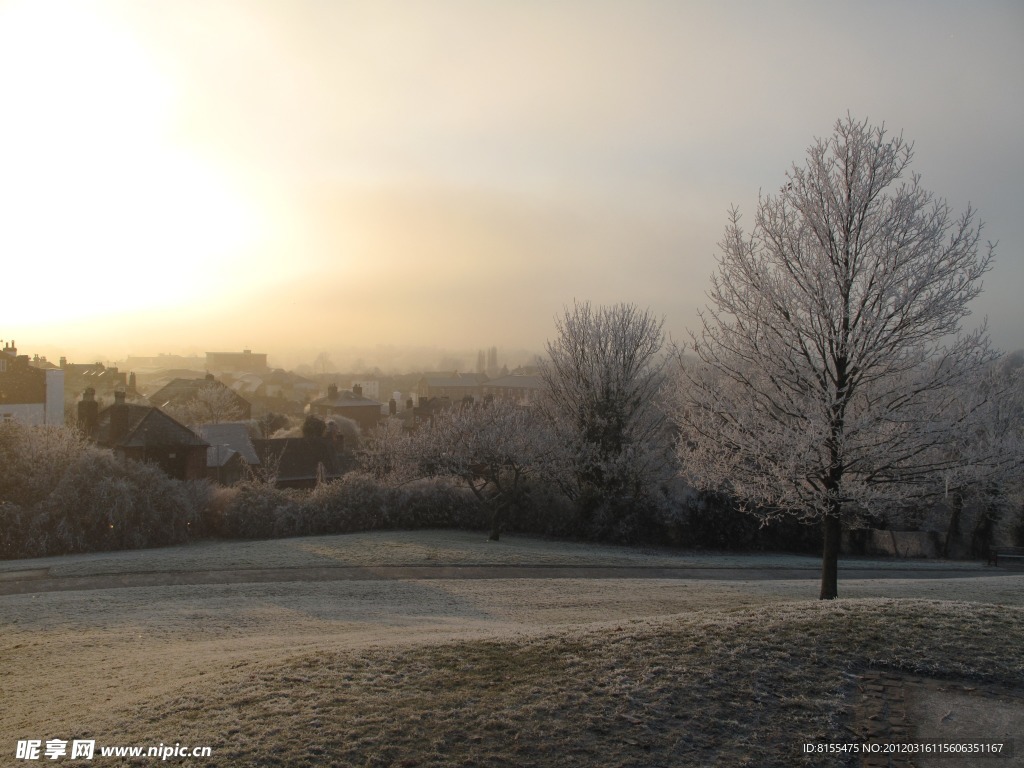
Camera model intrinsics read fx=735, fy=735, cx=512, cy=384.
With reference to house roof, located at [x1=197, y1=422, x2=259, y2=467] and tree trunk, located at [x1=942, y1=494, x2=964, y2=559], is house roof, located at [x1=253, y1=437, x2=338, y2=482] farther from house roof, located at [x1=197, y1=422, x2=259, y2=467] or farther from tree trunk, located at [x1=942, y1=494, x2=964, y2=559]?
tree trunk, located at [x1=942, y1=494, x2=964, y2=559]

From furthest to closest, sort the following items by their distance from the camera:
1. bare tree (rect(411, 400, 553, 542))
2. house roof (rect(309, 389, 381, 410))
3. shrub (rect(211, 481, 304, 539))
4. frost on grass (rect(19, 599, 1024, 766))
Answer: house roof (rect(309, 389, 381, 410)), shrub (rect(211, 481, 304, 539)), bare tree (rect(411, 400, 553, 542)), frost on grass (rect(19, 599, 1024, 766))

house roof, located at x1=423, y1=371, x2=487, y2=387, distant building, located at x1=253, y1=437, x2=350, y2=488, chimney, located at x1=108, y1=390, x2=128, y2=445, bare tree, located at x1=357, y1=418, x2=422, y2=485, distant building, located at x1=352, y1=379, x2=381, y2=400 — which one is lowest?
distant building, located at x1=253, y1=437, x2=350, y2=488

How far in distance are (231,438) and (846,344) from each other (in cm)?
4065

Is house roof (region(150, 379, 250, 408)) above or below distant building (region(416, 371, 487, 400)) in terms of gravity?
below

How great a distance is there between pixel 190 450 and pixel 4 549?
42.7 ft

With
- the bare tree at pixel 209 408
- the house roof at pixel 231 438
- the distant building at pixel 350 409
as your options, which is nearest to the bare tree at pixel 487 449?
the house roof at pixel 231 438

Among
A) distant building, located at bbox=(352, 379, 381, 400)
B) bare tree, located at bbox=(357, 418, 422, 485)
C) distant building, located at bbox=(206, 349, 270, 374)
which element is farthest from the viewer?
distant building, located at bbox=(206, 349, 270, 374)

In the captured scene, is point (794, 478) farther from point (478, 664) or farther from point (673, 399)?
point (478, 664)

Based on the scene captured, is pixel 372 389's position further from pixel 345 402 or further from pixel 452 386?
pixel 345 402

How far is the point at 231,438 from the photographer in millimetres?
45406

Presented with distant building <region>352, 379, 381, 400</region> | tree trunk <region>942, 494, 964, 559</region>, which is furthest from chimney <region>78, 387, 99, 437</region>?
distant building <region>352, 379, 381, 400</region>

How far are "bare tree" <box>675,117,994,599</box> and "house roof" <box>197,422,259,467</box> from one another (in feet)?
121

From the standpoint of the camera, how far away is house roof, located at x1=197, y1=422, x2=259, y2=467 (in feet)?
145

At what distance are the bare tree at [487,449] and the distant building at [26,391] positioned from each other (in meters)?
30.9
